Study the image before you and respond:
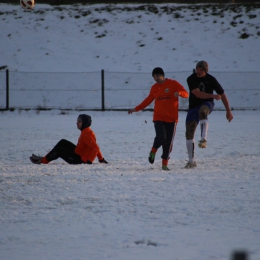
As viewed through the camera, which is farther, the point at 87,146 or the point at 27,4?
the point at 27,4

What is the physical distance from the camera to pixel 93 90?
24.3 meters

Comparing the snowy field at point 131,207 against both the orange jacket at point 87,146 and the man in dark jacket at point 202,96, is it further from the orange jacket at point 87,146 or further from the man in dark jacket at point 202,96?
the man in dark jacket at point 202,96

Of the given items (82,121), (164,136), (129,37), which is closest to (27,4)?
(129,37)

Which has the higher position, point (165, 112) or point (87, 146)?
point (165, 112)

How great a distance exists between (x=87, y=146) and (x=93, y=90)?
16.5 m

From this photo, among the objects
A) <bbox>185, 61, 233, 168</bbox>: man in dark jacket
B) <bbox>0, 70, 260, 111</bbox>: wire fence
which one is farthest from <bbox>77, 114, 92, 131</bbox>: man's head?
<bbox>0, 70, 260, 111</bbox>: wire fence

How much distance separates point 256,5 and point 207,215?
30680 millimetres

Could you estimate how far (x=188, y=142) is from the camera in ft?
24.6

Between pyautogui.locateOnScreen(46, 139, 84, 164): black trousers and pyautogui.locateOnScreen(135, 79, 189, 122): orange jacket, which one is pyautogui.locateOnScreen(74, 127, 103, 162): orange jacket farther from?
pyautogui.locateOnScreen(135, 79, 189, 122): orange jacket

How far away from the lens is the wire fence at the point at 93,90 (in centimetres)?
2322

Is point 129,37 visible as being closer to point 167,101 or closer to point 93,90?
point 93,90

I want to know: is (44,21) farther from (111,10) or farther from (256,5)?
(256,5)

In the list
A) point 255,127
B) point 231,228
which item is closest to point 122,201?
point 231,228

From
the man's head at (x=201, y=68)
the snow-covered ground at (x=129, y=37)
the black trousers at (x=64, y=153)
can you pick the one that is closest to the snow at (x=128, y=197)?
the black trousers at (x=64, y=153)
